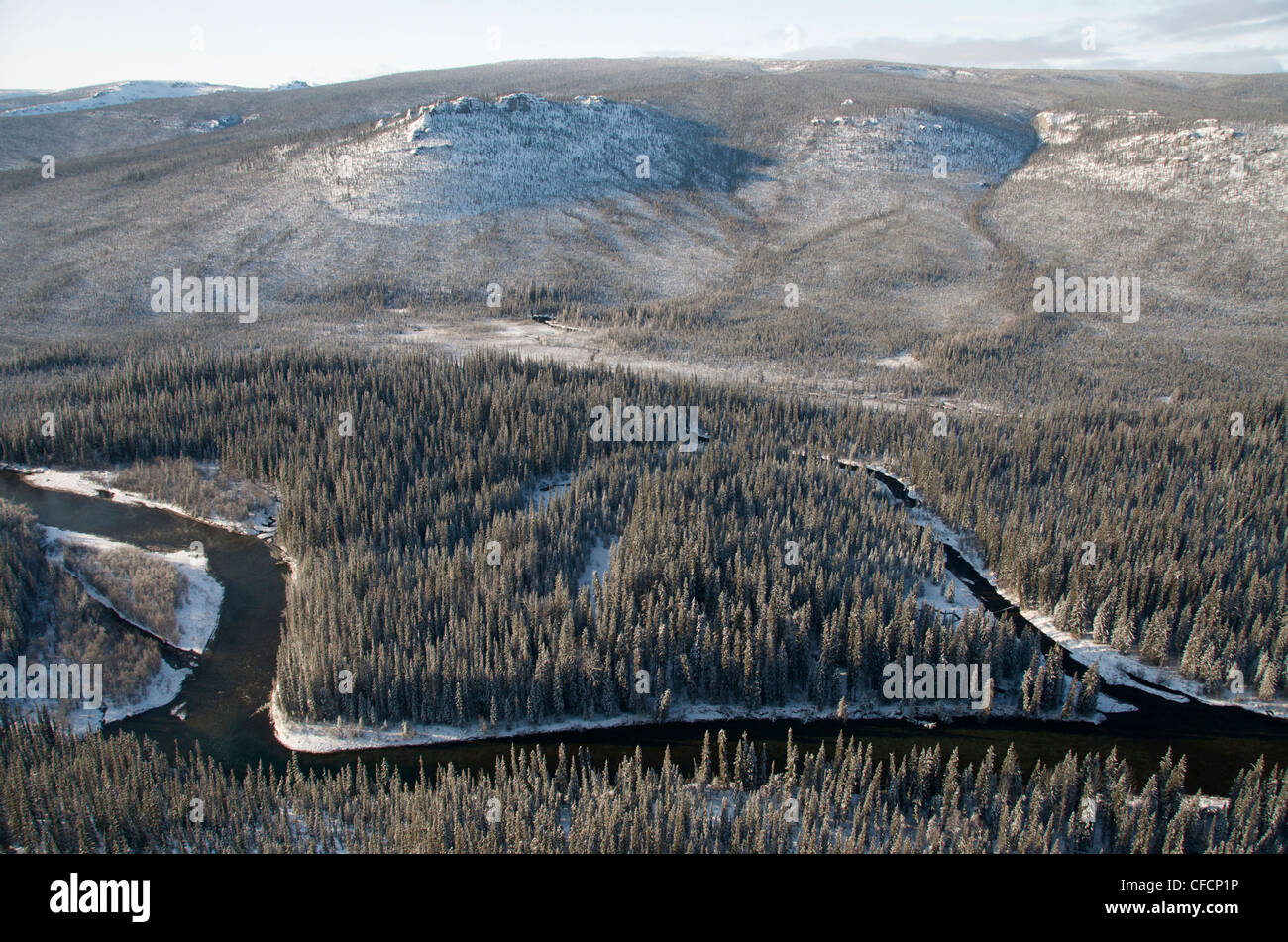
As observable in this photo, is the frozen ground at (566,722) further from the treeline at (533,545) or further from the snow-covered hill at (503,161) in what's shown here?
the snow-covered hill at (503,161)

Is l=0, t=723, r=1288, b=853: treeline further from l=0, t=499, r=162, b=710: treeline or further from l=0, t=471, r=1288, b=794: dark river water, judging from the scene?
l=0, t=499, r=162, b=710: treeline

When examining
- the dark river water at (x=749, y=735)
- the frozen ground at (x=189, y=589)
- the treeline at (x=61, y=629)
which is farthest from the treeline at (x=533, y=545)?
the treeline at (x=61, y=629)

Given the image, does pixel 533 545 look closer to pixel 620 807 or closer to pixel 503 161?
pixel 620 807

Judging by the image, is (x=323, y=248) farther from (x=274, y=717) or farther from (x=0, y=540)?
(x=274, y=717)

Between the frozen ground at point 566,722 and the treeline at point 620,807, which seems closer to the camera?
the treeline at point 620,807

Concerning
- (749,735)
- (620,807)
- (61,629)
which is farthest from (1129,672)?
(61,629)

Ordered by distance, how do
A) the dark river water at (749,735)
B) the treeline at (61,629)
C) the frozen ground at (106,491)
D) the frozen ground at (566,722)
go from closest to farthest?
1. the dark river water at (749,735)
2. the frozen ground at (566,722)
3. the treeline at (61,629)
4. the frozen ground at (106,491)

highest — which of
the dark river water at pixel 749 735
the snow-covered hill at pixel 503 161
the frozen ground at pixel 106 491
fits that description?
the snow-covered hill at pixel 503 161

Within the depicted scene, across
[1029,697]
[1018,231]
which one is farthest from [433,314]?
[1018,231]

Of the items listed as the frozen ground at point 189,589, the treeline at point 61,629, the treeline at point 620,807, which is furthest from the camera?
the frozen ground at point 189,589
